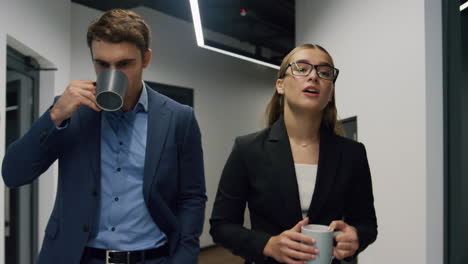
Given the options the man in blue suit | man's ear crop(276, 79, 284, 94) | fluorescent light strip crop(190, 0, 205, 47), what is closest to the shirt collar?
the man in blue suit

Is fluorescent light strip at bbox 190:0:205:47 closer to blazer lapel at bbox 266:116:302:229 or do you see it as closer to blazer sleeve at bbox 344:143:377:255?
blazer lapel at bbox 266:116:302:229

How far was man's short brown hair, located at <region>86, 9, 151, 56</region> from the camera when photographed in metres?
1.20

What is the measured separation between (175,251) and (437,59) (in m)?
1.62

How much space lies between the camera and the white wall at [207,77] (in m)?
4.77

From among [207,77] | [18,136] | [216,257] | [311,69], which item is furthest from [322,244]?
[207,77]

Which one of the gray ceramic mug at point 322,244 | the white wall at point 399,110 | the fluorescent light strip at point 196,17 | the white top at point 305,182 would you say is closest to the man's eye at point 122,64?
the white top at point 305,182

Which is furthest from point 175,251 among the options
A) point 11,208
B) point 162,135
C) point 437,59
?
point 11,208

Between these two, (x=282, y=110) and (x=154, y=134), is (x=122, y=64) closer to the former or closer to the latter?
(x=154, y=134)

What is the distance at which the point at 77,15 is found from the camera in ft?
15.2

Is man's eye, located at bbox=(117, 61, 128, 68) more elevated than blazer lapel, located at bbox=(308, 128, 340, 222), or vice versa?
man's eye, located at bbox=(117, 61, 128, 68)

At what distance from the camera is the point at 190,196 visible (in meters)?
1.36

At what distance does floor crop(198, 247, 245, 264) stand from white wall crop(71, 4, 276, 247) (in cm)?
16

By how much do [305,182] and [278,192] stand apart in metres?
0.10

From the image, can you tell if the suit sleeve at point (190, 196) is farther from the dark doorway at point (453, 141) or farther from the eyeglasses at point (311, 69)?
the dark doorway at point (453, 141)
